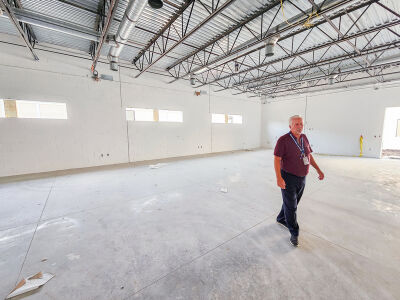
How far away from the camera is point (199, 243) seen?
217cm

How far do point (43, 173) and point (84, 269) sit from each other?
18.4 feet

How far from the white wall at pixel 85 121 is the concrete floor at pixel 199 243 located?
1.92 m

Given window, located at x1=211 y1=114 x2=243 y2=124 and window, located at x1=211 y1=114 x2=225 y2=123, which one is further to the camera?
window, located at x1=211 y1=114 x2=243 y2=124

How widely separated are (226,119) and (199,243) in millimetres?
9199

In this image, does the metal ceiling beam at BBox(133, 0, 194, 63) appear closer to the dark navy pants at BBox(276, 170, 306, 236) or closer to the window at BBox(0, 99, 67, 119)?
the window at BBox(0, 99, 67, 119)

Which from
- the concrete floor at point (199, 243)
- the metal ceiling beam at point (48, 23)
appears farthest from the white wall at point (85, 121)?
the metal ceiling beam at point (48, 23)

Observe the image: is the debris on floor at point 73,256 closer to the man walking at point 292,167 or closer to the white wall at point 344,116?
the man walking at point 292,167

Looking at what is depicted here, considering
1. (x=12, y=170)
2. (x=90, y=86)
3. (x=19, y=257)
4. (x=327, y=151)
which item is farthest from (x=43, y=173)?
(x=327, y=151)

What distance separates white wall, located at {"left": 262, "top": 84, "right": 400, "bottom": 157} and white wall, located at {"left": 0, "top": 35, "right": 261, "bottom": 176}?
6289 millimetres

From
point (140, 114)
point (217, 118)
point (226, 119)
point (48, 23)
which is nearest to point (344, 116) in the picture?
point (226, 119)

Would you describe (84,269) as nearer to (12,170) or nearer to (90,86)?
(12,170)

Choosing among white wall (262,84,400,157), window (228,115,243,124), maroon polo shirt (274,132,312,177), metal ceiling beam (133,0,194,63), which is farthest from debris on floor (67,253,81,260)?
white wall (262,84,400,157)

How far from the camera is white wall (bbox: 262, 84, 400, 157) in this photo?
8.39 m

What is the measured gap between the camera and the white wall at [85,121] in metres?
5.23
